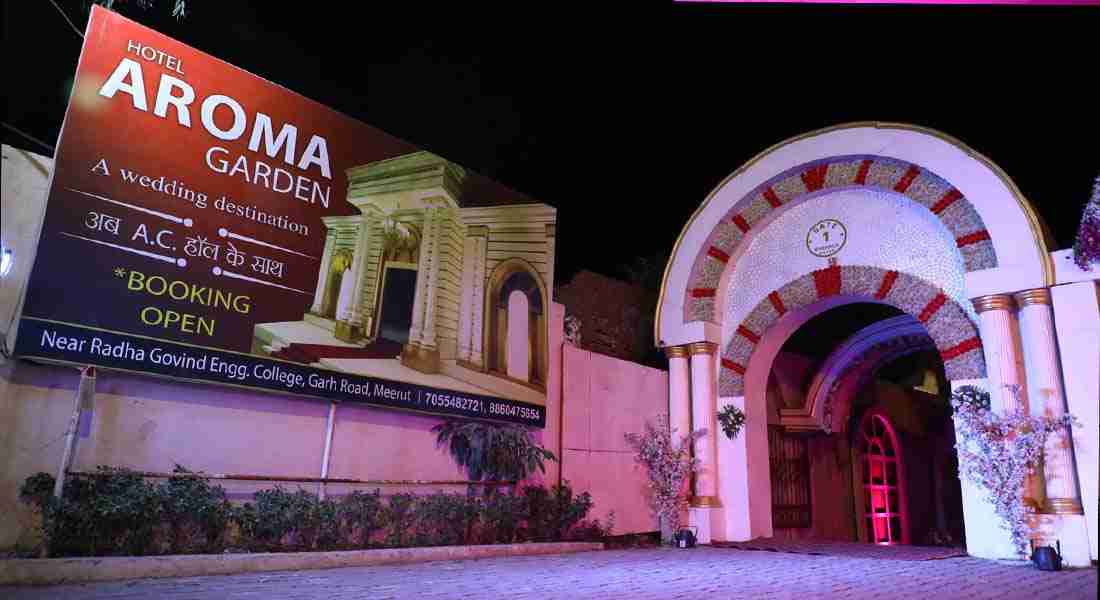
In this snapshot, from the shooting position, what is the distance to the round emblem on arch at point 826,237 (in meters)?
11.0

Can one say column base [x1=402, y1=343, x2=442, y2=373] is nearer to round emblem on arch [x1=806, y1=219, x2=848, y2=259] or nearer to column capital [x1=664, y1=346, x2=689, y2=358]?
column capital [x1=664, y1=346, x2=689, y2=358]

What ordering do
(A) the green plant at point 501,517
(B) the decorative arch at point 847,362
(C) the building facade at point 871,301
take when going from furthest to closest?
1. (B) the decorative arch at point 847,362
2. (A) the green plant at point 501,517
3. (C) the building facade at point 871,301

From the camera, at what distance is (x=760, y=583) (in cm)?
603

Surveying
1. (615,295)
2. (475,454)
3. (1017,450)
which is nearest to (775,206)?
(615,295)

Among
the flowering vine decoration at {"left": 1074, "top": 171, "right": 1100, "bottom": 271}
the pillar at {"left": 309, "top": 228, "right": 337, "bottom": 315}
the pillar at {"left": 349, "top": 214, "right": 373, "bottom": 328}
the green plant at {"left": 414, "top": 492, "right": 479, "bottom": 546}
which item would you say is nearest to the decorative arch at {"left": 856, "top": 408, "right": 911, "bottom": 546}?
the flowering vine decoration at {"left": 1074, "top": 171, "right": 1100, "bottom": 271}

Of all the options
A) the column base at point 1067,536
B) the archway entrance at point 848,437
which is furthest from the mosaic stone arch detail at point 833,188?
the column base at point 1067,536

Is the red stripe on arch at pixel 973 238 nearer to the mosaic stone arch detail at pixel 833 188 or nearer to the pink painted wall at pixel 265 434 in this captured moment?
the mosaic stone arch detail at pixel 833 188

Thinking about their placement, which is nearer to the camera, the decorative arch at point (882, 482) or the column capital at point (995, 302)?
the column capital at point (995, 302)

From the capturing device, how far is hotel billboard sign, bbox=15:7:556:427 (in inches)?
251

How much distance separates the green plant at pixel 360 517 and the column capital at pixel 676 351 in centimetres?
557

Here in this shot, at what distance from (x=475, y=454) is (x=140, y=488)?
3700mm

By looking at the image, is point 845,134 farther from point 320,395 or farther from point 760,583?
point 320,395

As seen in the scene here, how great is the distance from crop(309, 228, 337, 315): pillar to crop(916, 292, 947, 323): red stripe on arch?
7.58 m

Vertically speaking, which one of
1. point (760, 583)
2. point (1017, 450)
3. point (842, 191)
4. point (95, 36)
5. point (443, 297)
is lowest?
point (760, 583)
